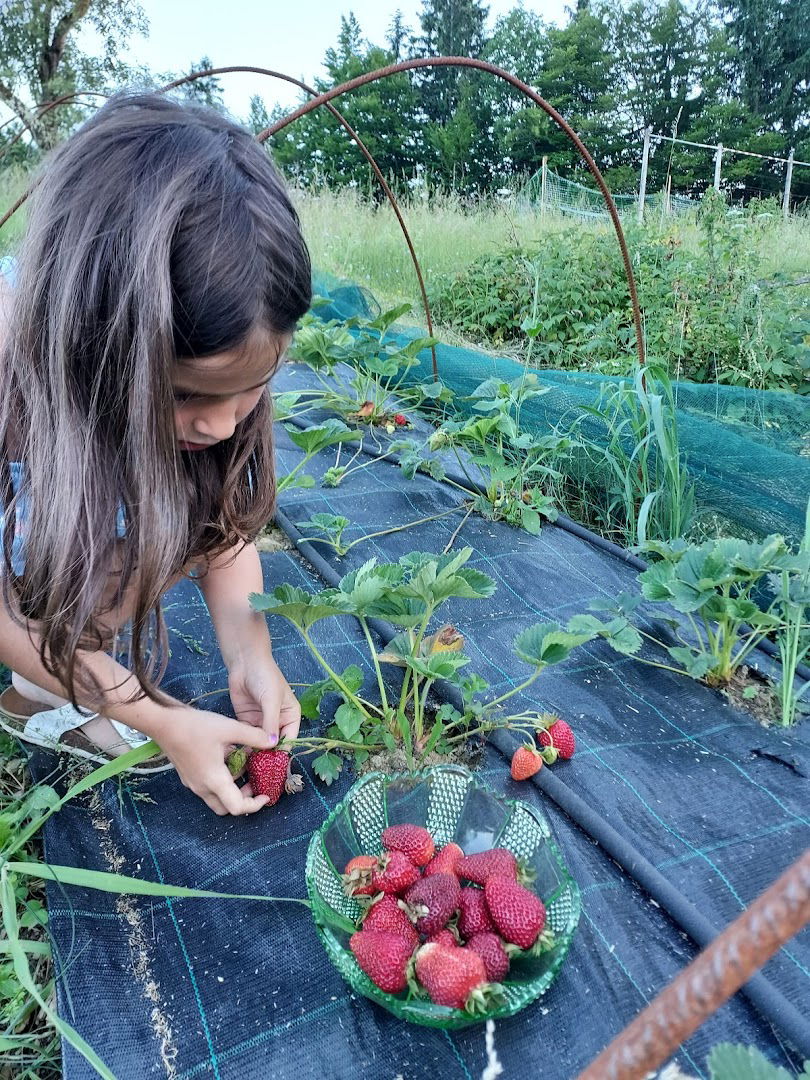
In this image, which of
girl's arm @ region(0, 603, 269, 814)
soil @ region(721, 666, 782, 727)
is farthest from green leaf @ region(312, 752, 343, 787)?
soil @ region(721, 666, 782, 727)

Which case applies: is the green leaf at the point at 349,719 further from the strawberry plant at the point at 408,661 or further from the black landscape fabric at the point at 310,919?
the black landscape fabric at the point at 310,919

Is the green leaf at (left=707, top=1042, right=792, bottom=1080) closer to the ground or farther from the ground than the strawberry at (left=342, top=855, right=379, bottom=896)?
farther from the ground

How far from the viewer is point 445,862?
942 millimetres

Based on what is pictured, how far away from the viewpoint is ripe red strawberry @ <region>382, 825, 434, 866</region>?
0.94 metres

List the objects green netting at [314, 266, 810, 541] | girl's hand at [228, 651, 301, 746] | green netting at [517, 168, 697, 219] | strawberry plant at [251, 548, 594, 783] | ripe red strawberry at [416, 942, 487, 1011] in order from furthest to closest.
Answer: green netting at [517, 168, 697, 219], green netting at [314, 266, 810, 541], girl's hand at [228, 651, 301, 746], strawberry plant at [251, 548, 594, 783], ripe red strawberry at [416, 942, 487, 1011]

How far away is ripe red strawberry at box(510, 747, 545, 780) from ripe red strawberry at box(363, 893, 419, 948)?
0.41 metres

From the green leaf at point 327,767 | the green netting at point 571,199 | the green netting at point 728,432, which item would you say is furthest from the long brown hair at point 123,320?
the green netting at point 571,199

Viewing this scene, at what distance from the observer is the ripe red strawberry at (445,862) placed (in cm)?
93

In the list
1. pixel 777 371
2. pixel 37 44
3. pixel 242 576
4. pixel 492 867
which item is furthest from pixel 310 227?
pixel 37 44

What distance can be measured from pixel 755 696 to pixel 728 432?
32.8 inches

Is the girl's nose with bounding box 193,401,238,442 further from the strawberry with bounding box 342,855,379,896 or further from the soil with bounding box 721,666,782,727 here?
the soil with bounding box 721,666,782,727

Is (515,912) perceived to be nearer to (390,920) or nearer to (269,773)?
(390,920)

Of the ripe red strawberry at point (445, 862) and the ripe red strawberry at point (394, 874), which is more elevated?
the ripe red strawberry at point (394, 874)

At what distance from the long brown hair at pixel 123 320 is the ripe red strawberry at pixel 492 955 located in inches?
21.3
